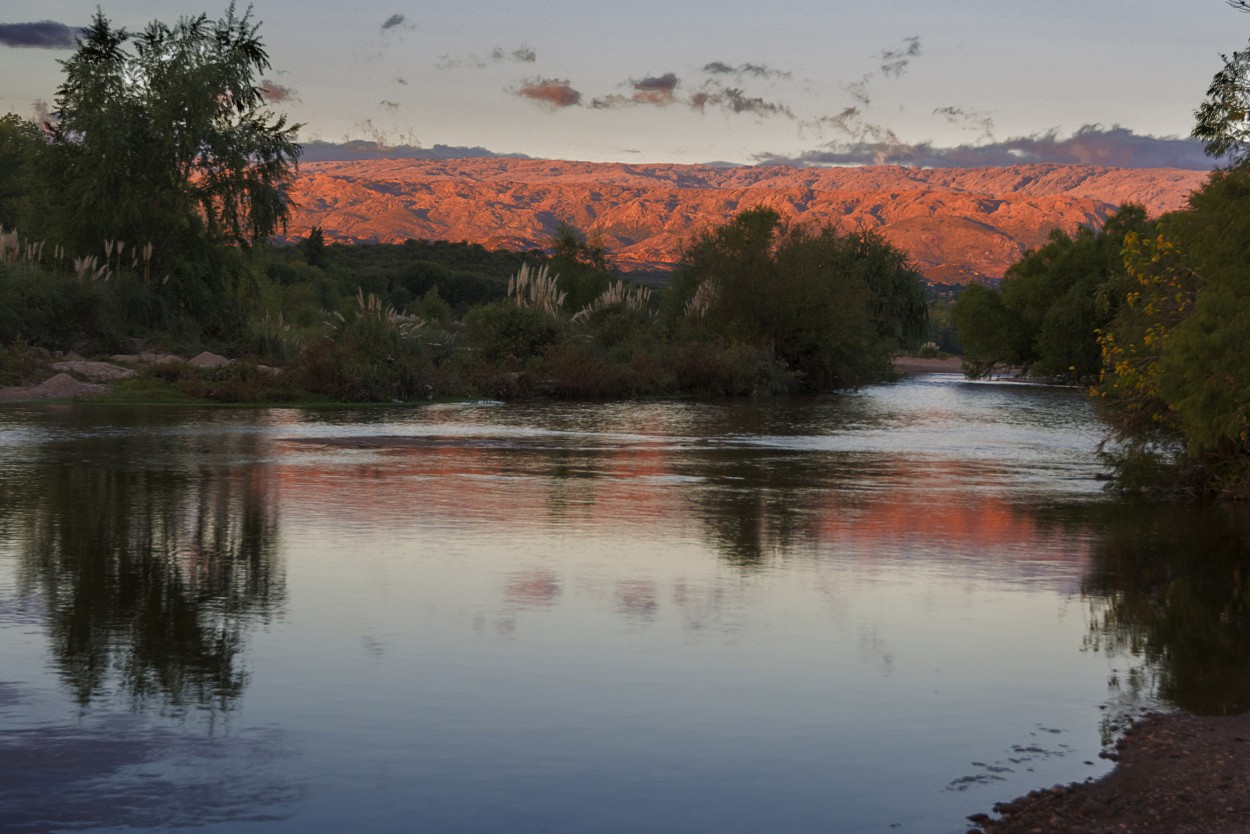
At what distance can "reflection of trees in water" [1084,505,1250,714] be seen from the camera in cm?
942

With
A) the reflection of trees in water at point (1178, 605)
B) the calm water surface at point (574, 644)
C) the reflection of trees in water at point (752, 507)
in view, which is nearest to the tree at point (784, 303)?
the reflection of trees in water at point (752, 507)

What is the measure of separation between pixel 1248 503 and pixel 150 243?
39476mm

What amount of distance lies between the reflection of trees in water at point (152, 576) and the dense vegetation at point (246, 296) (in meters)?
20.5

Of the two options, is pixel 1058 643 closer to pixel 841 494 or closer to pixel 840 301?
pixel 841 494

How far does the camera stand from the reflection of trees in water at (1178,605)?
30.9 feet

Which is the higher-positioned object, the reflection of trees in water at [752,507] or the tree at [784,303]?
the tree at [784,303]

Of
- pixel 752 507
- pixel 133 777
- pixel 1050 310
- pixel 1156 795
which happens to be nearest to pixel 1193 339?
pixel 752 507

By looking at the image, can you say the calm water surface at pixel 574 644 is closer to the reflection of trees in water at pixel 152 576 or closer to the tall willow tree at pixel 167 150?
the reflection of trees in water at pixel 152 576

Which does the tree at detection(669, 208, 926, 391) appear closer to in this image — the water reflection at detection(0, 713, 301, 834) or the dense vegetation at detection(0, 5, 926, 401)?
the dense vegetation at detection(0, 5, 926, 401)

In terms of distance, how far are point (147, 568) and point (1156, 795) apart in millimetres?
9070

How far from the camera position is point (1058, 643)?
10.5 meters

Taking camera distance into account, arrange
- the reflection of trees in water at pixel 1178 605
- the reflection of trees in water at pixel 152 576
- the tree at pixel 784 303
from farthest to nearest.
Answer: the tree at pixel 784 303 → the reflection of trees in water at pixel 1178 605 → the reflection of trees in water at pixel 152 576

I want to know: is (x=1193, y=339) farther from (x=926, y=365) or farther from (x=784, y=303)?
(x=926, y=365)

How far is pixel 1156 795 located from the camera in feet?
22.8
